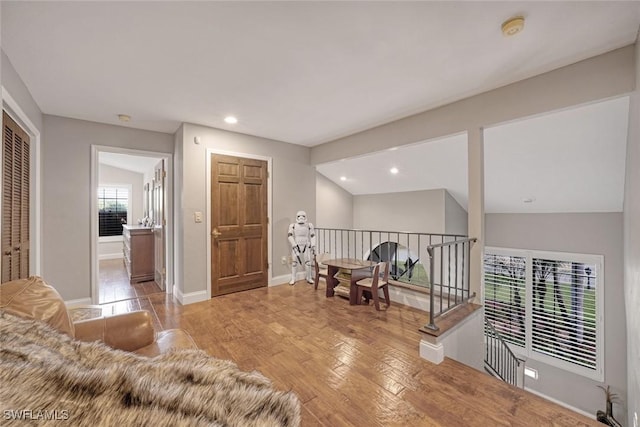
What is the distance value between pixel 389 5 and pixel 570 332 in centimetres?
595

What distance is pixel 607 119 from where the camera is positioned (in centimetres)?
275

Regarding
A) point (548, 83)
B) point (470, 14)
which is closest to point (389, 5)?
point (470, 14)

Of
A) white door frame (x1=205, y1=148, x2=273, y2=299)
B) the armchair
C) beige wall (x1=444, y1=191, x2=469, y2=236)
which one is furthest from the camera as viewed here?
beige wall (x1=444, y1=191, x2=469, y2=236)

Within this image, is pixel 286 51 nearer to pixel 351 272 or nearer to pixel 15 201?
pixel 351 272

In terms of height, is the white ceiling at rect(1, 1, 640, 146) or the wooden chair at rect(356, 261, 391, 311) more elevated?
the white ceiling at rect(1, 1, 640, 146)

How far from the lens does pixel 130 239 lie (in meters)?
4.77

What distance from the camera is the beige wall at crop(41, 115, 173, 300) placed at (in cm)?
310

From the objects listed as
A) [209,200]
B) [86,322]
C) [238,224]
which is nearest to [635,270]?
[86,322]

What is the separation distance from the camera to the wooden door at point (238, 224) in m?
3.71

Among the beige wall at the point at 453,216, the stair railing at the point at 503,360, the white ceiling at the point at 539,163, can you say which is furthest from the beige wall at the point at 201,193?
the stair railing at the point at 503,360

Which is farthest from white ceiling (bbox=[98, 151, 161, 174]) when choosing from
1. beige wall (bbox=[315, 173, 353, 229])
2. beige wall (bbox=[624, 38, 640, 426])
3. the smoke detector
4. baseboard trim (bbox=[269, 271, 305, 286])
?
beige wall (bbox=[624, 38, 640, 426])

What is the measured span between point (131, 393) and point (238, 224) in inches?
136

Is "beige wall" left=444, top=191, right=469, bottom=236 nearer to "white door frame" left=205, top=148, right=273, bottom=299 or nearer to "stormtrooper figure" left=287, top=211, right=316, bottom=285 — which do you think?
"stormtrooper figure" left=287, top=211, right=316, bottom=285

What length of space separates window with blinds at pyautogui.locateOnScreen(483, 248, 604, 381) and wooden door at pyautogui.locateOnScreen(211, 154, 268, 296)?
4.74m
